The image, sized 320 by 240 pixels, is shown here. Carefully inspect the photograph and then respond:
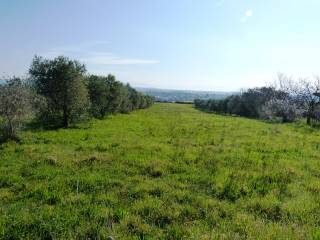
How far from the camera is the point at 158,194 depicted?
11453 mm

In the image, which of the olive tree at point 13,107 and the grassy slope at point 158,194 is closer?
the grassy slope at point 158,194

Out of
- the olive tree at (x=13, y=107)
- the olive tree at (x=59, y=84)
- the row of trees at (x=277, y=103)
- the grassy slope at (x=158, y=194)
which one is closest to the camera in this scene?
the grassy slope at (x=158, y=194)

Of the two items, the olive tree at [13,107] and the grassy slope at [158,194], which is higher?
the olive tree at [13,107]

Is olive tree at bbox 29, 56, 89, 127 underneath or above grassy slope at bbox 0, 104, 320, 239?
above

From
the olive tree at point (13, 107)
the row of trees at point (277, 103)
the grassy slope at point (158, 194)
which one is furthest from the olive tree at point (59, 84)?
the row of trees at point (277, 103)

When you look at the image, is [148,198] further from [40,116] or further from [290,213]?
[40,116]

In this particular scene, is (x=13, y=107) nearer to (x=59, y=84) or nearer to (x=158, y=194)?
(x=59, y=84)

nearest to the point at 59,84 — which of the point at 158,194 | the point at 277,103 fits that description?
the point at 158,194

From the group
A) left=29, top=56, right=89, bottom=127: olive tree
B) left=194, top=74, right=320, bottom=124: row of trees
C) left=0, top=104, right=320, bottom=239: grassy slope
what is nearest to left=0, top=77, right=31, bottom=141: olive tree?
left=0, top=104, right=320, bottom=239: grassy slope

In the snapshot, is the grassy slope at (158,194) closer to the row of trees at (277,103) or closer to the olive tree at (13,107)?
the olive tree at (13,107)

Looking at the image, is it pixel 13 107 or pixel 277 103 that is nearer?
pixel 13 107

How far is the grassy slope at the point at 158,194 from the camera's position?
27.5ft

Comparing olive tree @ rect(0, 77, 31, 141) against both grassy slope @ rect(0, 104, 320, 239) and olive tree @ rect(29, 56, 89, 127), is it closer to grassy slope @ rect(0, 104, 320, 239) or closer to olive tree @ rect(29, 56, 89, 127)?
grassy slope @ rect(0, 104, 320, 239)

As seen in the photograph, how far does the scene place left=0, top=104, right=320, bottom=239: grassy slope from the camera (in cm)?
839
